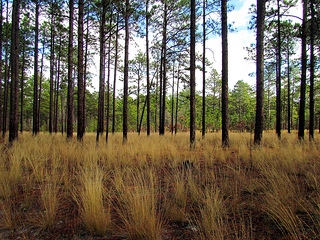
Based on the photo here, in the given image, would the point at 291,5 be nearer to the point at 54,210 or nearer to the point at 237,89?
the point at 54,210

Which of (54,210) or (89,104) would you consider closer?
(54,210)

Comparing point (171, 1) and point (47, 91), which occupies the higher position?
point (171, 1)

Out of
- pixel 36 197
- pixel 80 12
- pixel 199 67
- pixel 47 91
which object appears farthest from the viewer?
pixel 47 91

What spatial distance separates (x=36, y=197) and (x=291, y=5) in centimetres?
1555

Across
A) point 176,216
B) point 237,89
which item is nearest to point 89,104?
point 237,89

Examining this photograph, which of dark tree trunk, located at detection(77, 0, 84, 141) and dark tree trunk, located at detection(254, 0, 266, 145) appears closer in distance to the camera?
dark tree trunk, located at detection(254, 0, 266, 145)

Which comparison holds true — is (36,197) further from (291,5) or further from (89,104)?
(89,104)

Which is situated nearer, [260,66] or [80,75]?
[260,66]

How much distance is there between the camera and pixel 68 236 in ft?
5.19

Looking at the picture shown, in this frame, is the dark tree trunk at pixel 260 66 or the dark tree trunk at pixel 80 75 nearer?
the dark tree trunk at pixel 260 66

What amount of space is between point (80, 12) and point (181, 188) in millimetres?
10057

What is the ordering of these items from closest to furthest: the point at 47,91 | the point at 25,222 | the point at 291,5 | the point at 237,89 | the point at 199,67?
1. the point at 25,222
2. the point at 291,5
3. the point at 199,67
4. the point at 47,91
5. the point at 237,89

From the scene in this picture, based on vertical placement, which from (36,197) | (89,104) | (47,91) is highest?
(47,91)

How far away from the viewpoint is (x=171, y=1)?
12.2 metres
